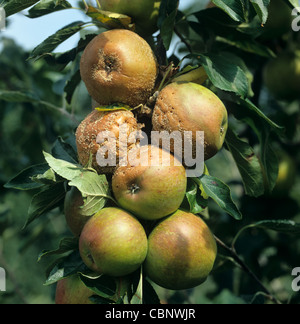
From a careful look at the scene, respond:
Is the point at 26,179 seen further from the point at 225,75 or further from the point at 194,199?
the point at 225,75

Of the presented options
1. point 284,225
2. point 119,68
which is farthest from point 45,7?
point 284,225

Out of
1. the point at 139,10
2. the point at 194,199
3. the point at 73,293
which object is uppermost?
the point at 139,10

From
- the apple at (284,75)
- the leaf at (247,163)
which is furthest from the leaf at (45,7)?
the apple at (284,75)

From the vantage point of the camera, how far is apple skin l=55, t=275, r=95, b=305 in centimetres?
102

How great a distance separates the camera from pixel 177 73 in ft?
3.54

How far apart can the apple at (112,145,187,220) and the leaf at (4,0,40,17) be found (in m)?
0.54

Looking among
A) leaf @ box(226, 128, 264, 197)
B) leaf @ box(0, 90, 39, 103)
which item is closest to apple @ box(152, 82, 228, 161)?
leaf @ box(226, 128, 264, 197)

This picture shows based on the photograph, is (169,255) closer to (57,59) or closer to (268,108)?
(57,59)

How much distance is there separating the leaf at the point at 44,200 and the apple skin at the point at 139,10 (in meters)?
0.51

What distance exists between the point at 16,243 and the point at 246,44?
82.1 inches

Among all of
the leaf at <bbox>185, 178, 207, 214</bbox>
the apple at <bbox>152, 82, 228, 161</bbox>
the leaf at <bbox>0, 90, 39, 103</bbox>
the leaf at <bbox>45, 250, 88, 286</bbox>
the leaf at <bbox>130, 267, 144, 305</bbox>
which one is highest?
the apple at <bbox>152, 82, 228, 161</bbox>

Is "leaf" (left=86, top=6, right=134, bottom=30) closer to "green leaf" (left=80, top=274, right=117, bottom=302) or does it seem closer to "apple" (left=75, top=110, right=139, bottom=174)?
"apple" (left=75, top=110, right=139, bottom=174)

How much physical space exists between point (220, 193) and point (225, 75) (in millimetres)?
317

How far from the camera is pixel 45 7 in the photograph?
1.17 meters
